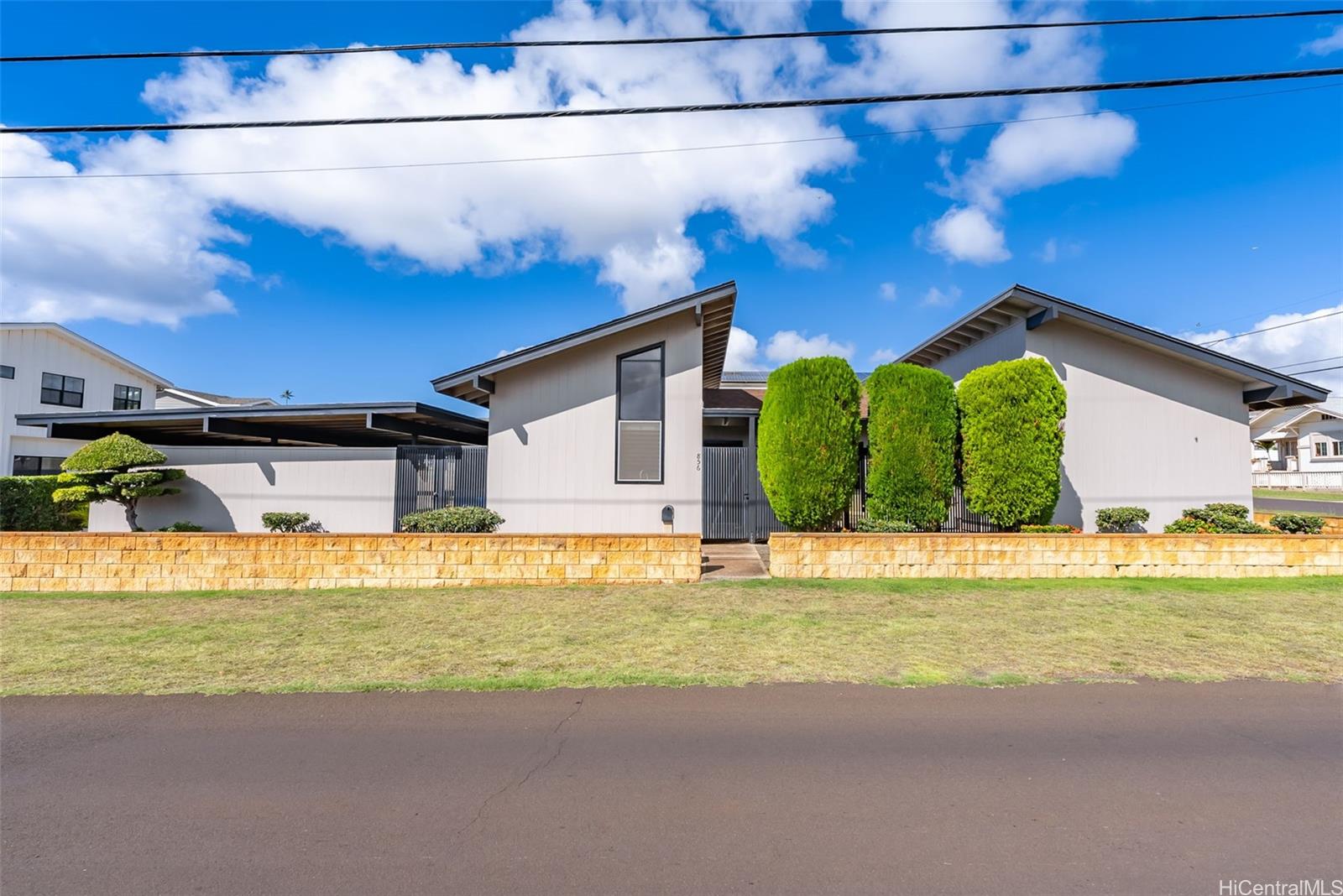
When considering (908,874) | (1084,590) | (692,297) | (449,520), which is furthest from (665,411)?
(908,874)

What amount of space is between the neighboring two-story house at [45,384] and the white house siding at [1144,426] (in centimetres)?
3189

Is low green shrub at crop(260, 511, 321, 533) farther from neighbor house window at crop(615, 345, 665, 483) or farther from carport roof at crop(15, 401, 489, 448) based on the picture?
neighbor house window at crop(615, 345, 665, 483)

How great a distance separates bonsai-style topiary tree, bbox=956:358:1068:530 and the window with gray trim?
33997 mm

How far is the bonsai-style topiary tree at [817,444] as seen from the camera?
→ 11.6 metres

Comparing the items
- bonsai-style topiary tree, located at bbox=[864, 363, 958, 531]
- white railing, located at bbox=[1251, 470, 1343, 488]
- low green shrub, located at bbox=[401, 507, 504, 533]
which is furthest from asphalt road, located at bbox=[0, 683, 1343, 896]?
white railing, located at bbox=[1251, 470, 1343, 488]

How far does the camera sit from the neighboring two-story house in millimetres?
23719

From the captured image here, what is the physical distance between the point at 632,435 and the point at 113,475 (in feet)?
34.3

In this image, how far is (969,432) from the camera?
11.8m

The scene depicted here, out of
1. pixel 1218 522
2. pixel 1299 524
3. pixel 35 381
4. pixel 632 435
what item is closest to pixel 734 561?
pixel 632 435

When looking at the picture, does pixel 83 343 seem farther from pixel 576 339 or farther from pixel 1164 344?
pixel 1164 344

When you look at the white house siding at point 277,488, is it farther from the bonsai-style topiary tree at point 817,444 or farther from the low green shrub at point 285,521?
the bonsai-style topiary tree at point 817,444

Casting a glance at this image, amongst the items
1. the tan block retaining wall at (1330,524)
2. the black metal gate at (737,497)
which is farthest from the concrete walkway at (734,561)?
the tan block retaining wall at (1330,524)

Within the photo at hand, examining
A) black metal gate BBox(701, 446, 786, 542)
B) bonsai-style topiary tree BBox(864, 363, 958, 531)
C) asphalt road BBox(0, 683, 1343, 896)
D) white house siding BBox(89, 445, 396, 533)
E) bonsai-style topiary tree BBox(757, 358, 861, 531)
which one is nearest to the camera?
asphalt road BBox(0, 683, 1343, 896)

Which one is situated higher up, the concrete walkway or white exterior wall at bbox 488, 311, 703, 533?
white exterior wall at bbox 488, 311, 703, 533
